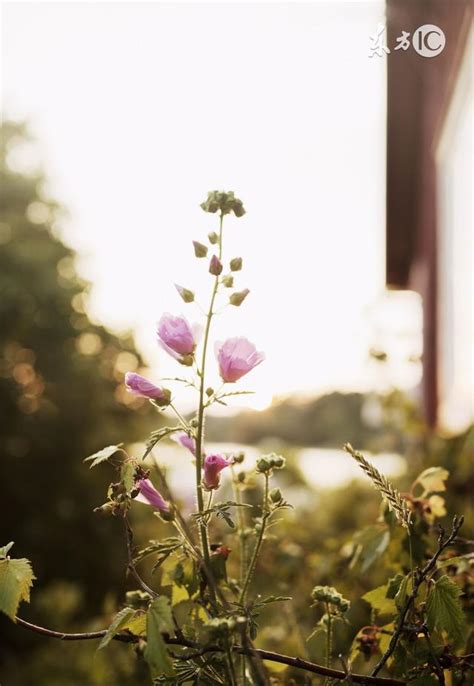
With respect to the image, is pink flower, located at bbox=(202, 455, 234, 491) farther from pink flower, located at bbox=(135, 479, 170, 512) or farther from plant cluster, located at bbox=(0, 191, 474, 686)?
pink flower, located at bbox=(135, 479, 170, 512)

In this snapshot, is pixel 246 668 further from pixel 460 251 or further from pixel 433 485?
pixel 460 251

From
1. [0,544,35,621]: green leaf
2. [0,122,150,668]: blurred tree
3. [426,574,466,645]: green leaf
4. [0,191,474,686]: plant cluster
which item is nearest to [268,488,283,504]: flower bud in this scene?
[0,191,474,686]: plant cluster

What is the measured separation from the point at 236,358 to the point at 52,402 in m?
8.31

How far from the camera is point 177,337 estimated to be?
1.22 meters

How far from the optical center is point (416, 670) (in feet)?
3.92

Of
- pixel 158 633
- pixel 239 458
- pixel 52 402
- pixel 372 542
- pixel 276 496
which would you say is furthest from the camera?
pixel 52 402

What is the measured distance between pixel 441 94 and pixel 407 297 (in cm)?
654

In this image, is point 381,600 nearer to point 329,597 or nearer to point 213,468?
point 329,597

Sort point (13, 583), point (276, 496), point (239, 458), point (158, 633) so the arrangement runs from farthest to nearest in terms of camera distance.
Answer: point (239, 458), point (276, 496), point (13, 583), point (158, 633)

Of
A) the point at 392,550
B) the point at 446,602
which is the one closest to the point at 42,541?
the point at 392,550

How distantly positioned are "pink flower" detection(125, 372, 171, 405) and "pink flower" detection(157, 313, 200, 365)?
0.18 ft

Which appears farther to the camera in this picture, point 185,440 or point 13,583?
point 185,440

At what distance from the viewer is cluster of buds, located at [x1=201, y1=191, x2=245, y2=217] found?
1228mm

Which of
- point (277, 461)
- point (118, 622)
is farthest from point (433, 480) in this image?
point (118, 622)
